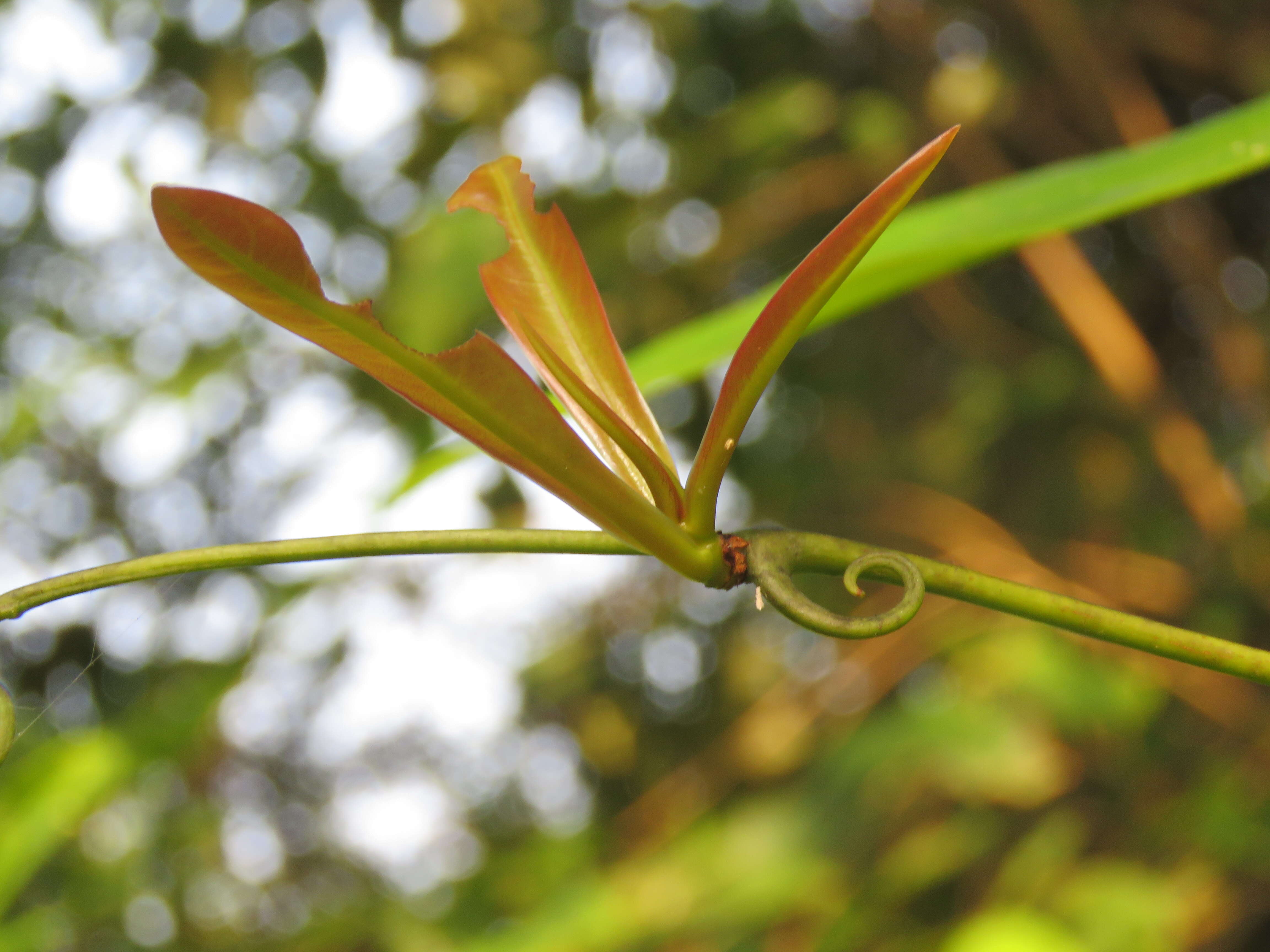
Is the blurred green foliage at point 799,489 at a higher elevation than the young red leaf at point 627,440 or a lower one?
lower

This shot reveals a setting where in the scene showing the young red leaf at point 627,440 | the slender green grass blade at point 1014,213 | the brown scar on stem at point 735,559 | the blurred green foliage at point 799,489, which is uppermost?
the young red leaf at point 627,440

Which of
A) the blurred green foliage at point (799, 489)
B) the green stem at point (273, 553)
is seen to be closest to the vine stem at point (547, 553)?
the green stem at point (273, 553)

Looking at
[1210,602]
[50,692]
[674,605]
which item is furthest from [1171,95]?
[50,692]

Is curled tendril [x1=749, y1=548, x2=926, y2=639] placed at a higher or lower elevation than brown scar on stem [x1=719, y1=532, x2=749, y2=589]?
lower

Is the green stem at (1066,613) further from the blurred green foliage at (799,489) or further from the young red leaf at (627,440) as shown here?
the blurred green foliage at (799,489)

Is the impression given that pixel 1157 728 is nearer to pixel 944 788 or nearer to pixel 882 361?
pixel 944 788

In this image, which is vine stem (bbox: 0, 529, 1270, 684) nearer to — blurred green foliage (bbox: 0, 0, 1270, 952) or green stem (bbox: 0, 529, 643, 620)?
green stem (bbox: 0, 529, 643, 620)

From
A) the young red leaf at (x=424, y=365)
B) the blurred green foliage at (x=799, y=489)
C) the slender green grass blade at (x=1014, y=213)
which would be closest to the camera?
the young red leaf at (x=424, y=365)

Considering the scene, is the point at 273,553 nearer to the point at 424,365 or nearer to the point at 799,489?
the point at 424,365

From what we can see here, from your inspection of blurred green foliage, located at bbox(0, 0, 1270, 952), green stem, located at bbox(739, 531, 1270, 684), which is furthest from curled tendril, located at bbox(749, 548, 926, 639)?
blurred green foliage, located at bbox(0, 0, 1270, 952)
